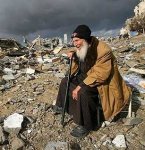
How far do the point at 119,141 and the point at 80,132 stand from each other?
641 mm

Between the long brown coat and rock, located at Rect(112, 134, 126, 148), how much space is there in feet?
1.39

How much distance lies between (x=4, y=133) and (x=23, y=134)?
316mm

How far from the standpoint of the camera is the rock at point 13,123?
5441 mm

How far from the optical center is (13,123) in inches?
219

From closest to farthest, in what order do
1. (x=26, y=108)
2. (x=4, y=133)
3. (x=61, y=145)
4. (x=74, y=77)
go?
(x=61, y=145), (x=4, y=133), (x=74, y=77), (x=26, y=108)

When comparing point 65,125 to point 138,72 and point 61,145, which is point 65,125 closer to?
point 61,145

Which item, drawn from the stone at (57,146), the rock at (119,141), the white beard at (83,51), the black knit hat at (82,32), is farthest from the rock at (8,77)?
the rock at (119,141)

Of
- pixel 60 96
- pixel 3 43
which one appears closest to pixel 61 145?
pixel 60 96

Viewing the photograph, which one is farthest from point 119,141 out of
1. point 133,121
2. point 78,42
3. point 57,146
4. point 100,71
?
point 78,42

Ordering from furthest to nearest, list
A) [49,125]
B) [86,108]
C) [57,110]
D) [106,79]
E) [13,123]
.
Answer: [57,110], [49,125], [13,123], [106,79], [86,108]

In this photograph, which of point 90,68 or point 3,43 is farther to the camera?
point 3,43

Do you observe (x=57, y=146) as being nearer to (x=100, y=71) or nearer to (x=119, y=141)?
(x=119, y=141)

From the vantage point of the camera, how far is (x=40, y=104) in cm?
662

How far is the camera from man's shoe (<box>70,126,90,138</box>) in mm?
5312
